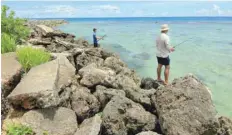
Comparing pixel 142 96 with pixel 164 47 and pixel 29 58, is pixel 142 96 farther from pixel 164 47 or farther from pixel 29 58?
pixel 29 58

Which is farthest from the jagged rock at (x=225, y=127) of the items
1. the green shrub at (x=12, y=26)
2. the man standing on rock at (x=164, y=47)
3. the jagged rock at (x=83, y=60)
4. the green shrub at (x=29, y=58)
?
the green shrub at (x=12, y=26)

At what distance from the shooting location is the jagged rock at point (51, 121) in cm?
644

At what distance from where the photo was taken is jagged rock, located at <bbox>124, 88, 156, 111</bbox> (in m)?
8.30

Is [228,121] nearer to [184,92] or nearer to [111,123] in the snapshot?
[184,92]

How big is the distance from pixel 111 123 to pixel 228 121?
2529mm

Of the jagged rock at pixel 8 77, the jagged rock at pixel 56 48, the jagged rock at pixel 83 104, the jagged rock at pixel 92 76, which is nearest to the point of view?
the jagged rock at pixel 8 77

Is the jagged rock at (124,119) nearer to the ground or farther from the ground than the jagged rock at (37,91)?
nearer to the ground

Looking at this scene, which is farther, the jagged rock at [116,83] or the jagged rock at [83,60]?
the jagged rock at [83,60]

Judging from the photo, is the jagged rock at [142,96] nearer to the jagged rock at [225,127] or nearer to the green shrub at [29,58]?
the jagged rock at [225,127]

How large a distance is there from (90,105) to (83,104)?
234mm


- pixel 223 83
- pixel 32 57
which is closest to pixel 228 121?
pixel 32 57

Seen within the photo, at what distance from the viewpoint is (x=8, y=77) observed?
24.2ft

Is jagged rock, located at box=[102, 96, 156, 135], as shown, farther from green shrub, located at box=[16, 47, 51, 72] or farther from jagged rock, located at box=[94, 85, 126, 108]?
green shrub, located at box=[16, 47, 51, 72]

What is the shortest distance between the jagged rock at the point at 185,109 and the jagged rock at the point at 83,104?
58.6 inches
